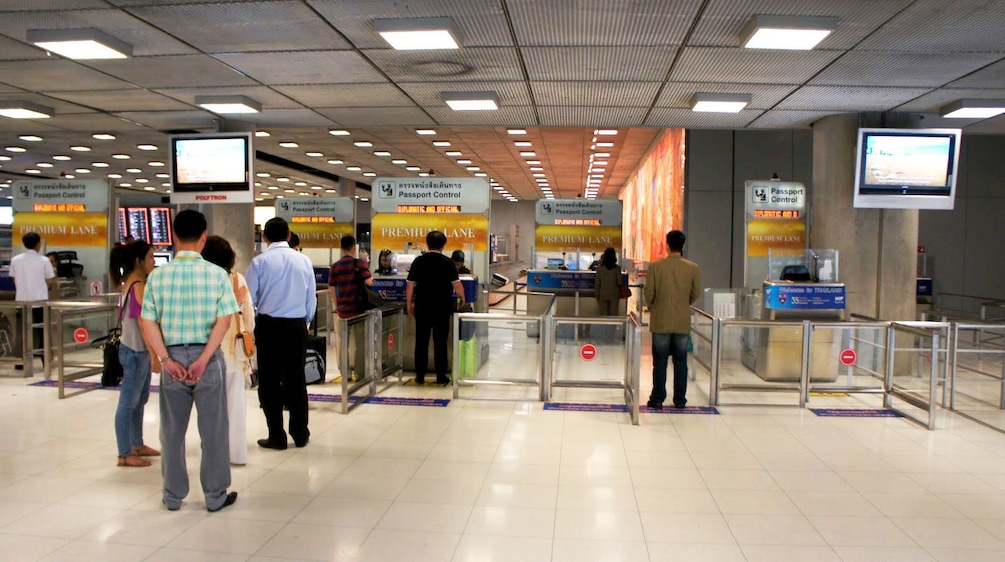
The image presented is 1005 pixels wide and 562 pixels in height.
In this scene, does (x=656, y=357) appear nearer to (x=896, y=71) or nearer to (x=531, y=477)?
(x=531, y=477)

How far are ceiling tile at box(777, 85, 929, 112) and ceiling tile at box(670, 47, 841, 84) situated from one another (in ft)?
1.79

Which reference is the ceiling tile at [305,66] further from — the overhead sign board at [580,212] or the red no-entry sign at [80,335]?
the overhead sign board at [580,212]

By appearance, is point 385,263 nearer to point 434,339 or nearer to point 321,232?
point 434,339

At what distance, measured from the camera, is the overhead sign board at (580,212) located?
498 inches

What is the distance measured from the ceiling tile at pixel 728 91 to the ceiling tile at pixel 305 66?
9.75 ft

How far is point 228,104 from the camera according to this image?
25.4 feet

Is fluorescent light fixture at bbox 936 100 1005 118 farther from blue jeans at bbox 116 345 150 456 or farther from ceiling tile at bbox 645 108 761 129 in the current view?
blue jeans at bbox 116 345 150 456

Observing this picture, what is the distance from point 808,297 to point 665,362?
230 cm

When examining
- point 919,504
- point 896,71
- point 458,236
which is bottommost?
point 919,504

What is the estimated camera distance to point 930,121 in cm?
855

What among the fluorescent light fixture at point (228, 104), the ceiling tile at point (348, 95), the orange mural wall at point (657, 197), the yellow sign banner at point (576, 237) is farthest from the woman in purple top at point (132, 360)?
the orange mural wall at point (657, 197)

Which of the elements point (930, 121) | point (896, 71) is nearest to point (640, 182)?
point (930, 121)

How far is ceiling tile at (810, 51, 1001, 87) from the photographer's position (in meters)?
5.58

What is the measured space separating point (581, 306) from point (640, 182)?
915 cm
